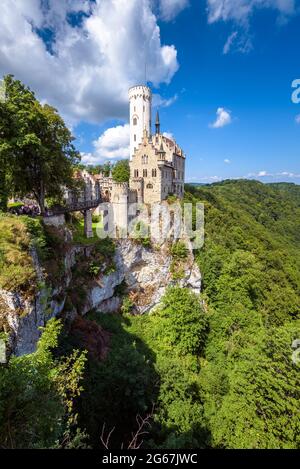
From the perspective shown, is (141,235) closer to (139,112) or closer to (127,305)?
(127,305)

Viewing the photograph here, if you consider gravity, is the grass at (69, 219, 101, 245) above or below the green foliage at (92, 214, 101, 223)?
below

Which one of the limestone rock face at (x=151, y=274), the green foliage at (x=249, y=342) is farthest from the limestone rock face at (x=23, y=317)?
the limestone rock face at (x=151, y=274)

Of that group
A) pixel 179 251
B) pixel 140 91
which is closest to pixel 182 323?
pixel 179 251

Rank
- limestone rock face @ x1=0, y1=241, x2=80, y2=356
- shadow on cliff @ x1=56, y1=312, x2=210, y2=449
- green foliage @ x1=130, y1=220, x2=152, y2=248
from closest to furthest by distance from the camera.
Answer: limestone rock face @ x1=0, y1=241, x2=80, y2=356 → shadow on cliff @ x1=56, y1=312, x2=210, y2=449 → green foliage @ x1=130, y1=220, x2=152, y2=248

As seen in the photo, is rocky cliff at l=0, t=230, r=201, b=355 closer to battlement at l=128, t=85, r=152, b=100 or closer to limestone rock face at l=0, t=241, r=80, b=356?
limestone rock face at l=0, t=241, r=80, b=356

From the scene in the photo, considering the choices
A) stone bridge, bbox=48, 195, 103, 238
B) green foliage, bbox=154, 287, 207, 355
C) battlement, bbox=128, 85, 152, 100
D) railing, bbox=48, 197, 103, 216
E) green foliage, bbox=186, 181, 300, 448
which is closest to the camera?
green foliage, bbox=186, 181, 300, 448

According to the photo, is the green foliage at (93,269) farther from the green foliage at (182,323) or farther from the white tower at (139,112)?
the white tower at (139,112)

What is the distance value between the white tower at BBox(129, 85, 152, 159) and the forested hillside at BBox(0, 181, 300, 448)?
21776 mm

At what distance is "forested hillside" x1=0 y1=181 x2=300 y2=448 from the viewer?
8.08m

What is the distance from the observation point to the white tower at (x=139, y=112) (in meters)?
40.6

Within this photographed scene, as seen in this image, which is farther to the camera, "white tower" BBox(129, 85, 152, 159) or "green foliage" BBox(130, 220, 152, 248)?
"white tower" BBox(129, 85, 152, 159)

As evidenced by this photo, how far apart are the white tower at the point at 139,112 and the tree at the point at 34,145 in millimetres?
22510

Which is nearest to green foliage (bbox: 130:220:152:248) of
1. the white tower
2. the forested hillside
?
the forested hillside
